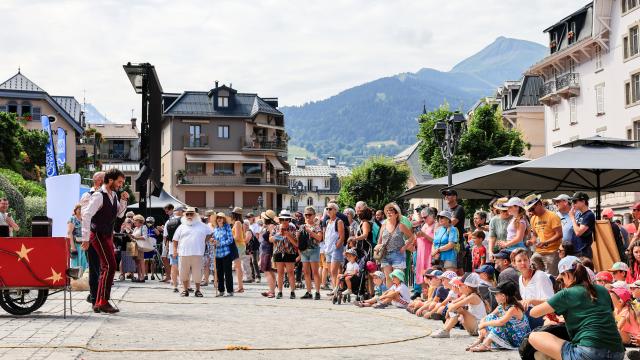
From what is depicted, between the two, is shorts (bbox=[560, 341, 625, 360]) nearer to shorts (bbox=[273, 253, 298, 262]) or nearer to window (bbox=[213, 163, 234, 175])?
shorts (bbox=[273, 253, 298, 262])

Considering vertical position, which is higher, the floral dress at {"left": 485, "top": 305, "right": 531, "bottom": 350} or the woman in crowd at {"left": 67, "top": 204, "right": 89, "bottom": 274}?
the woman in crowd at {"left": 67, "top": 204, "right": 89, "bottom": 274}

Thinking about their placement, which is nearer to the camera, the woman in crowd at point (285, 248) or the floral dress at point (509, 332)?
the floral dress at point (509, 332)

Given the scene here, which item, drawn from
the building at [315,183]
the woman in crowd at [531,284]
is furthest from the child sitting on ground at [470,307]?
the building at [315,183]

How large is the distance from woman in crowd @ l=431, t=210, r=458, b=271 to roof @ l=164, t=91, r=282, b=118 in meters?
85.7

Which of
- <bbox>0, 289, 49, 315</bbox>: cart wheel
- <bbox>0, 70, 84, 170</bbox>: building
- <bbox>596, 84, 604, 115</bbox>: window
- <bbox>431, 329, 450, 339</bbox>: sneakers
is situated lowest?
<bbox>431, 329, 450, 339</bbox>: sneakers

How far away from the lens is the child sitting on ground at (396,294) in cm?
1653

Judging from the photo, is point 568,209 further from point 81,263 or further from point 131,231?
point 131,231

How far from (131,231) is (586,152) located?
517 inches

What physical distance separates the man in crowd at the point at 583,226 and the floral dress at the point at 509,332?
9.31 feet

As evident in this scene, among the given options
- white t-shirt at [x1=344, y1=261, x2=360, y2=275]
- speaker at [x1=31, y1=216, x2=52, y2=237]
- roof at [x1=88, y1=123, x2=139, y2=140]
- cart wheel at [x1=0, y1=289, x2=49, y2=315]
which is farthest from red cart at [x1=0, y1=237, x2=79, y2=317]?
roof at [x1=88, y1=123, x2=139, y2=140]

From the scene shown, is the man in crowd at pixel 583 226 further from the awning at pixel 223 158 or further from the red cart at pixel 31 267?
the awning at pixel 223 158

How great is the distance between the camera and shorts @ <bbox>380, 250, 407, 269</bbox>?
17266 millimetres

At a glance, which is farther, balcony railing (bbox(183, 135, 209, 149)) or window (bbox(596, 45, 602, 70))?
balcony railing (bbox(183, 135, 209, 149))

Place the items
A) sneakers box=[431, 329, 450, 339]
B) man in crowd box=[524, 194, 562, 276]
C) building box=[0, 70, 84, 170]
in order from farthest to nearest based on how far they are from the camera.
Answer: building box=[0, 70, 84, 170] < man in crowd box=[524, 194, 562, 276] < sneakers box=[431, 329, 450, 339]
